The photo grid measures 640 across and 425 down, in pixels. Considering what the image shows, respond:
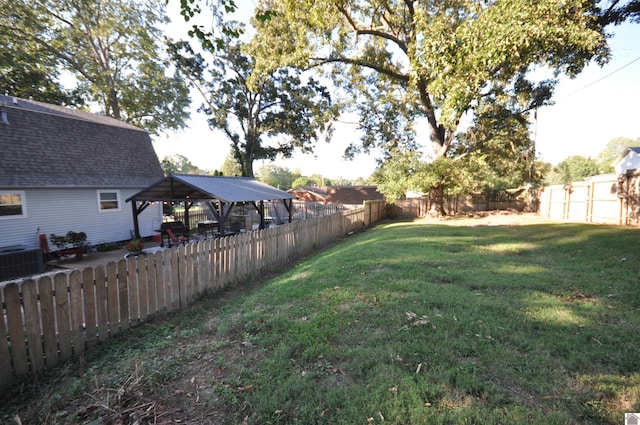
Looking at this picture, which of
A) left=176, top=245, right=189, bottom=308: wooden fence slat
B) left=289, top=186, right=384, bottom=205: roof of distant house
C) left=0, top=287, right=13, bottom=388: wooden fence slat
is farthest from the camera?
left=289, top=186, right=384, bottom=205: roof of distant house

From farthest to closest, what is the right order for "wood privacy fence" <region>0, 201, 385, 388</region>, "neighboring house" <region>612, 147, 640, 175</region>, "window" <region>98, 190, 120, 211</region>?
"neighboring house" <region>612, 147, 640, 175</region>, "window" <region>98, 190, 120, 211</region>, "wood privacy fence" <region>0, 201, 385, 388</region>

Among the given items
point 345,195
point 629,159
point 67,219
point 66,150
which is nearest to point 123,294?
point 67,219

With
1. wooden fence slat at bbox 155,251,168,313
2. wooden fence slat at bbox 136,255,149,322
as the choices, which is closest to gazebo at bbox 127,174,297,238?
wooden fence slat at bbox 155,251,168,313

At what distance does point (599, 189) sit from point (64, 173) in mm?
23286

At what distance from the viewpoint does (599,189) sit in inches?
459

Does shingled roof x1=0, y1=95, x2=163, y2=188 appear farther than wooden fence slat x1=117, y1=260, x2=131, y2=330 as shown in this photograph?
Yes

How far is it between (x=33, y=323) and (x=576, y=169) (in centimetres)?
8525

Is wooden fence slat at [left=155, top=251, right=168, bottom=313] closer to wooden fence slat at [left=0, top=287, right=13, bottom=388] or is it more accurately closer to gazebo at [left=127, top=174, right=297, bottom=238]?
wooden fence slat at [left=0, top=287, right=13, bottom=388]

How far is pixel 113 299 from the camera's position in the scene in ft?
12.8

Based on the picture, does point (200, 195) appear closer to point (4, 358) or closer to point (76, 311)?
point (76, 311)

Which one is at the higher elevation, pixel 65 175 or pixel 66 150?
pixel 66 150

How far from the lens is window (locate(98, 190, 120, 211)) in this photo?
12.4m

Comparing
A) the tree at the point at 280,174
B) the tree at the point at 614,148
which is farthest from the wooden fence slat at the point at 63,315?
the tree at the point at 614,148

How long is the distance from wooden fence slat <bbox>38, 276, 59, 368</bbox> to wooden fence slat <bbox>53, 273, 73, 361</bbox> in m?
0.04
